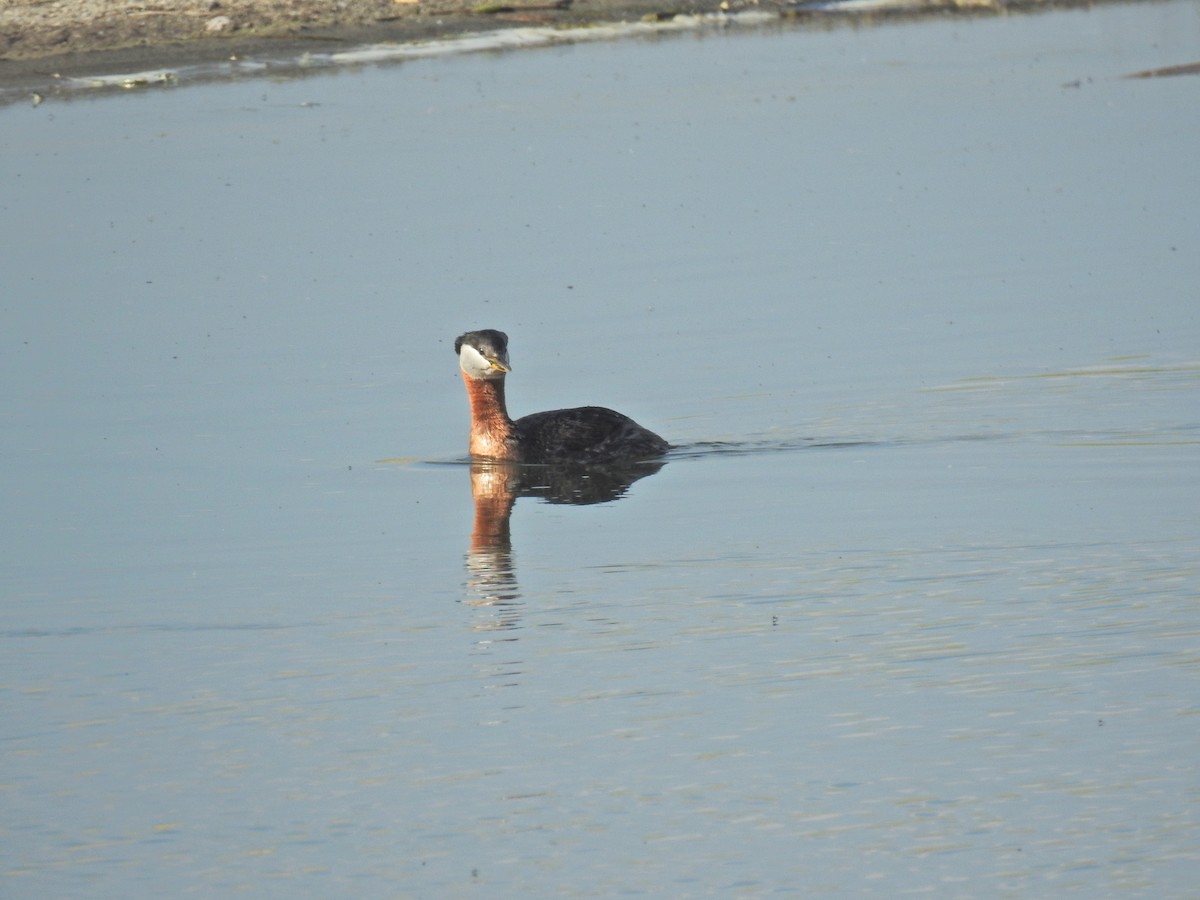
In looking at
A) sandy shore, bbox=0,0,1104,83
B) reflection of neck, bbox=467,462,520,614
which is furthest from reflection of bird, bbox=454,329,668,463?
sandy shore, bbox=0,0,1104,83

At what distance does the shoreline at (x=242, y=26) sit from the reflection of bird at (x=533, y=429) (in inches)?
760

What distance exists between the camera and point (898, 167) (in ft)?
77.0

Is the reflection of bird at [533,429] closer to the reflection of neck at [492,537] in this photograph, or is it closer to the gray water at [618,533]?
the reflection of neck at [492,537]

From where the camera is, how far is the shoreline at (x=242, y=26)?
32.4m

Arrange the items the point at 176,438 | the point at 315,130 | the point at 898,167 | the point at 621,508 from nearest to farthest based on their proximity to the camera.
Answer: the point at 621,508 → the point at 176,438 → the point at 898,167 → the point at 315,130

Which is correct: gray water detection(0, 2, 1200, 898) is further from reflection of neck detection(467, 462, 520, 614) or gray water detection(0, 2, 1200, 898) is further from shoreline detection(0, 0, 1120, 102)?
shoreline detection(0, 0, 1120, 102)

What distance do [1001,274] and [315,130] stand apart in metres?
13.0

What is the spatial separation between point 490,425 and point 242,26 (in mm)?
23468

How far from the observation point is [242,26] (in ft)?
115

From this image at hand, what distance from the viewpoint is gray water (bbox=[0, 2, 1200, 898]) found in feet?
23.0

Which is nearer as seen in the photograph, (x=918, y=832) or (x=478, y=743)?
(x=918, y=832)

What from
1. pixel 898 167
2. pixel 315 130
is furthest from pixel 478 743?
pixel 315 130

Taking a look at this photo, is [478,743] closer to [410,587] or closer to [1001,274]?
[410,587]

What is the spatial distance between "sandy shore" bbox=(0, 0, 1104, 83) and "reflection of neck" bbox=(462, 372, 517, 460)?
2046 centimetres
